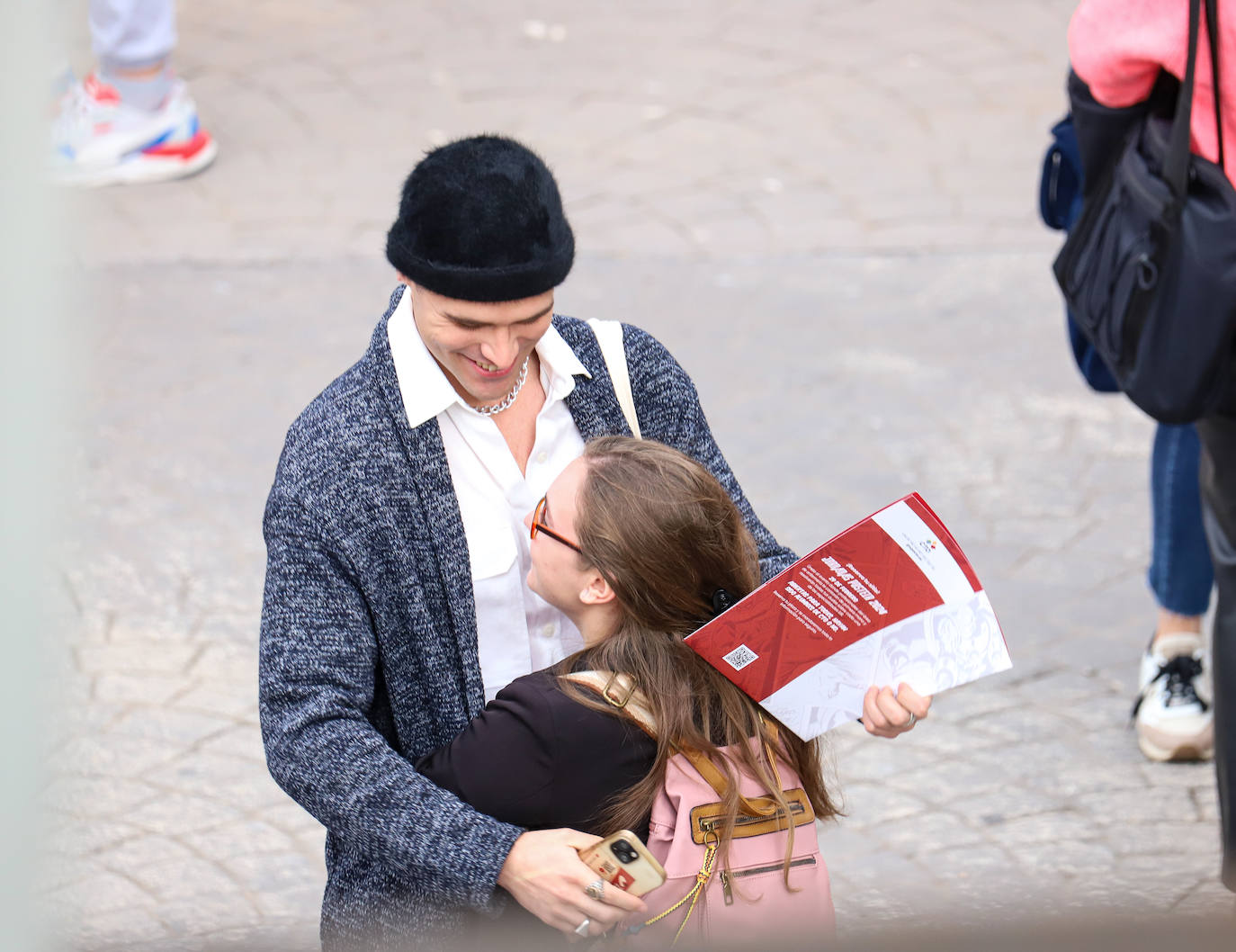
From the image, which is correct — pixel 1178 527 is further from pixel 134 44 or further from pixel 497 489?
pixel 134 44

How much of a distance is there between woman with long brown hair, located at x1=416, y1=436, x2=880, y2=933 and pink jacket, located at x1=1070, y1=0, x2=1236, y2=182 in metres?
1.32

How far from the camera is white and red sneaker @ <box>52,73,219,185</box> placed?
6316 millimetres

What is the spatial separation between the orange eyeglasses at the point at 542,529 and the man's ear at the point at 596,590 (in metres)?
0.04

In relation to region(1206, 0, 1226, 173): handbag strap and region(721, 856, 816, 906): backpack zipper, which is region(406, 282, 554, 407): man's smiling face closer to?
region(721, 856, 816, 906): backpack zipper

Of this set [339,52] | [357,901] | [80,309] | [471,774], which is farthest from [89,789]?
[339,52]

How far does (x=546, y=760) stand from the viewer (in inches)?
72.1

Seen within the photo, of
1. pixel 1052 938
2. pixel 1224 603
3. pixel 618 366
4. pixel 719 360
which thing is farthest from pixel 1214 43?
pixel 719 360

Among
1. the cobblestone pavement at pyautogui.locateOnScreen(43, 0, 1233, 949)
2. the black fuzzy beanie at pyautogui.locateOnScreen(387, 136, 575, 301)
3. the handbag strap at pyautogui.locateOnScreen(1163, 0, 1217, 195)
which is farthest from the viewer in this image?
the cobblestone pavement at pyautogui.locateOnScreen(43, 0, 1233, 949)

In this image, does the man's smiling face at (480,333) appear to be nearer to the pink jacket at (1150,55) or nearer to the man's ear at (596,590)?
the man's ear at (596,590)

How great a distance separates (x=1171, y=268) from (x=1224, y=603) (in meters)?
0.68

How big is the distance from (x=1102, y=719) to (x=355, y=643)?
2.56m

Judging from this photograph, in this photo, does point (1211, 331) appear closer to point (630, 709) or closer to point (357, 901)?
point (630, 709)

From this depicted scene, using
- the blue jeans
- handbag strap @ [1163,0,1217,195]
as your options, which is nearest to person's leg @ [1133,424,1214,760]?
the blue jeans

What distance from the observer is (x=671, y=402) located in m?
2.23
